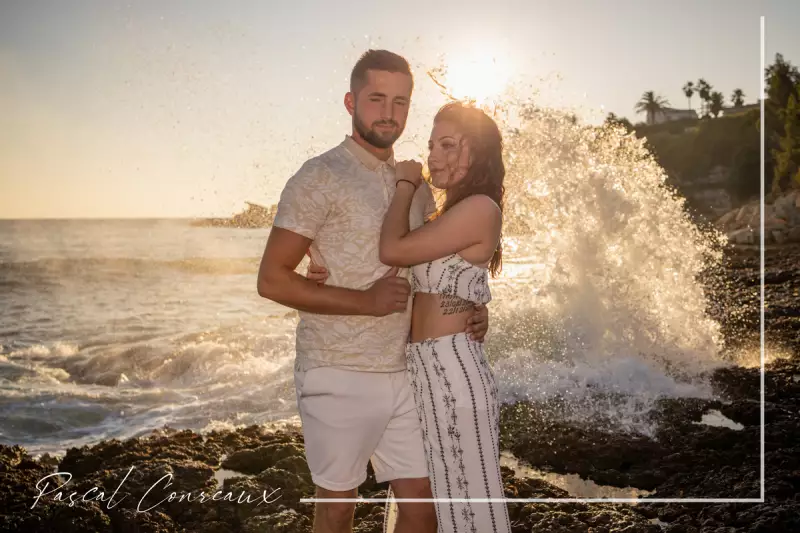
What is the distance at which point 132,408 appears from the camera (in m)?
11.6

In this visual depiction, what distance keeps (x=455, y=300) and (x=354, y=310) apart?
55 centimetres

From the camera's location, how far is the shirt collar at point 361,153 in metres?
3.77

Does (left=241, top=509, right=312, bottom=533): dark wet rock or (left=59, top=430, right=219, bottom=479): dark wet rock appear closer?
(left=241, top=509, right=312, bottom=533): dark wet rock

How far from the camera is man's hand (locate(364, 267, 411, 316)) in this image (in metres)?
3.51

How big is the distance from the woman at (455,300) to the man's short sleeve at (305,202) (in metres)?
0.35

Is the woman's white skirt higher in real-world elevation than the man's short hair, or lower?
lower

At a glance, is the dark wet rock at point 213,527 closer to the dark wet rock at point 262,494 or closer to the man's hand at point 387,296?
the dark wet rock at point 262,494

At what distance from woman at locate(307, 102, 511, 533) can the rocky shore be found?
2.52 m

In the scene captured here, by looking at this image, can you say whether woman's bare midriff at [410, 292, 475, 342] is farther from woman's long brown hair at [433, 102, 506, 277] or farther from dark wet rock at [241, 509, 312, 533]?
dark wet rock at [241, 509, 312, 533]

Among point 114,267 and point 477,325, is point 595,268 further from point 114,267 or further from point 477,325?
point 114,267

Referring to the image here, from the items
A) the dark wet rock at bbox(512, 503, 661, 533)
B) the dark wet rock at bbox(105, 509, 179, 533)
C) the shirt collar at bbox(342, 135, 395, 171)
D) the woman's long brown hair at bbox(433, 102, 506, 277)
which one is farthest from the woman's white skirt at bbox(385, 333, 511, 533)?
the dark wet rock at bbox(105, 509, 179, 533)

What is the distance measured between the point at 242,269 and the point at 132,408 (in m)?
28.9

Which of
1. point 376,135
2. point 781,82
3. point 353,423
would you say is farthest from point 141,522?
point 781,82

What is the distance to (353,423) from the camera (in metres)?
3.57
